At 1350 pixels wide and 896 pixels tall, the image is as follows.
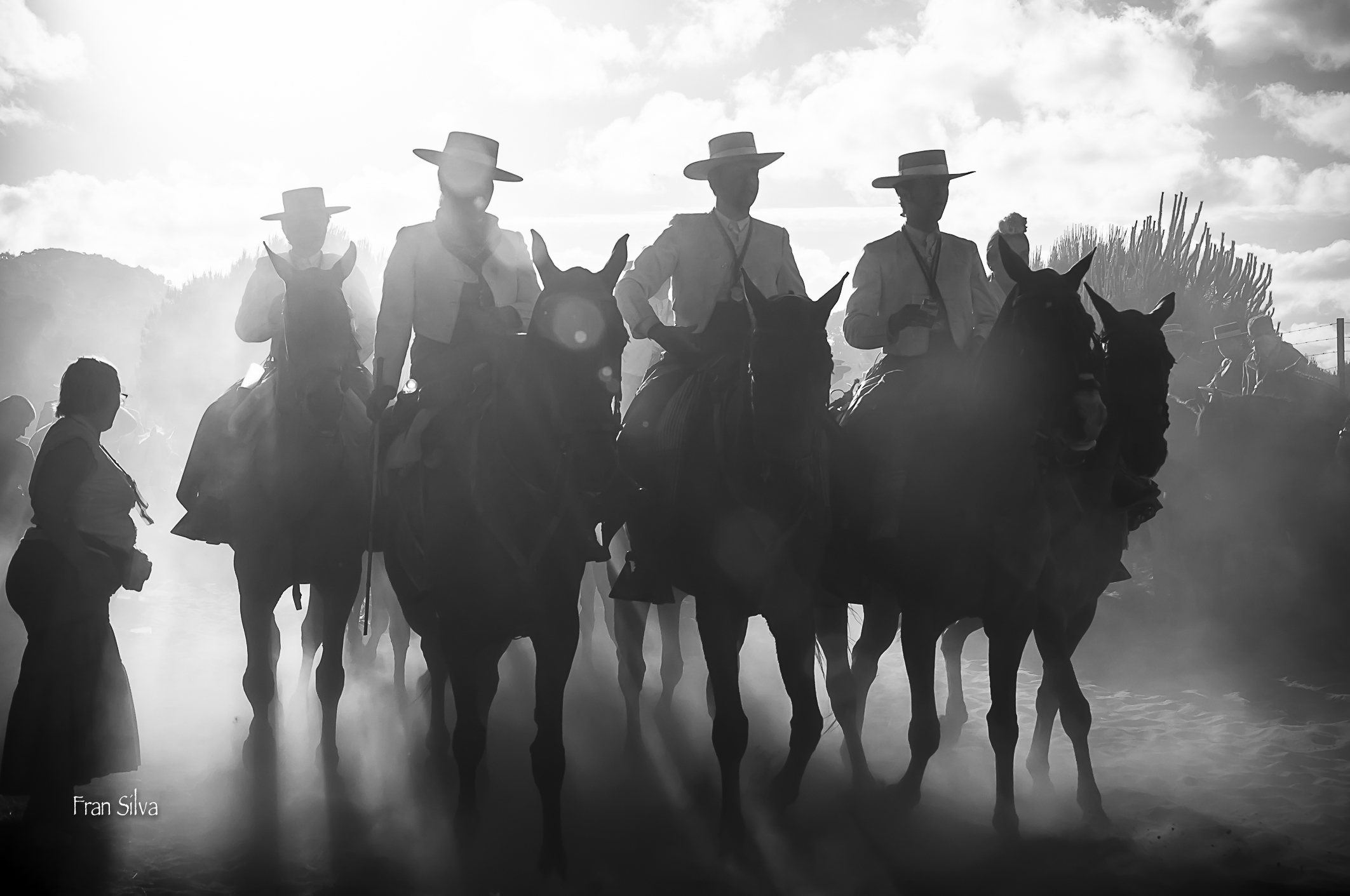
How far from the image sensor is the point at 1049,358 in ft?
17.0

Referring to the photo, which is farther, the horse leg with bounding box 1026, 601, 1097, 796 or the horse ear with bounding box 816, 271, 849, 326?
the horse leg with bounding box 1026, 601, 1097, 796

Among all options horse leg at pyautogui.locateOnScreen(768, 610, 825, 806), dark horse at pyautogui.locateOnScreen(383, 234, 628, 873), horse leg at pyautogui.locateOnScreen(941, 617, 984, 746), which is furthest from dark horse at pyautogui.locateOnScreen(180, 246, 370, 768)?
horse leg at pyautogui.locateOnScreen(941, 617, 984, 746)

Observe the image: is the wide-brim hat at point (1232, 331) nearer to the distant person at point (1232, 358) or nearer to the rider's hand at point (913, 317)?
the distant person at point (1232, 358)

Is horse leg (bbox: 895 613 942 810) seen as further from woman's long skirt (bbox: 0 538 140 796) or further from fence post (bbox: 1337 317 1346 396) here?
fence post (bbox: 1337 317 1346 396)

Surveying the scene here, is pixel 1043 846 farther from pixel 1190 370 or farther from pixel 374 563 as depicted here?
pixel 1190 370

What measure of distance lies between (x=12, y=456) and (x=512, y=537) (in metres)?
5.26

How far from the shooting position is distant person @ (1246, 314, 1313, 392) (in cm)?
1332

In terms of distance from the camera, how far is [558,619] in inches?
199

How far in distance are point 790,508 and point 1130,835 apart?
9.58 feet

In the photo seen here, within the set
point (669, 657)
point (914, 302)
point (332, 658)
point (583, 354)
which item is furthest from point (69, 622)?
point (914, 302)

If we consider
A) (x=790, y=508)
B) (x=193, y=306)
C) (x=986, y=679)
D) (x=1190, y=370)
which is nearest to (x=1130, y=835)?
(x=790, y=508)

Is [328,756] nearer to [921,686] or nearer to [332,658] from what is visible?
[332,658]

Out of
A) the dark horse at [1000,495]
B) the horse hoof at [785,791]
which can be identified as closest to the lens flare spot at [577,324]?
the dark horse at [1000,495]

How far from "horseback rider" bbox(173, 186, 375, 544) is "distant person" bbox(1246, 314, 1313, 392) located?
12582 millimetres
